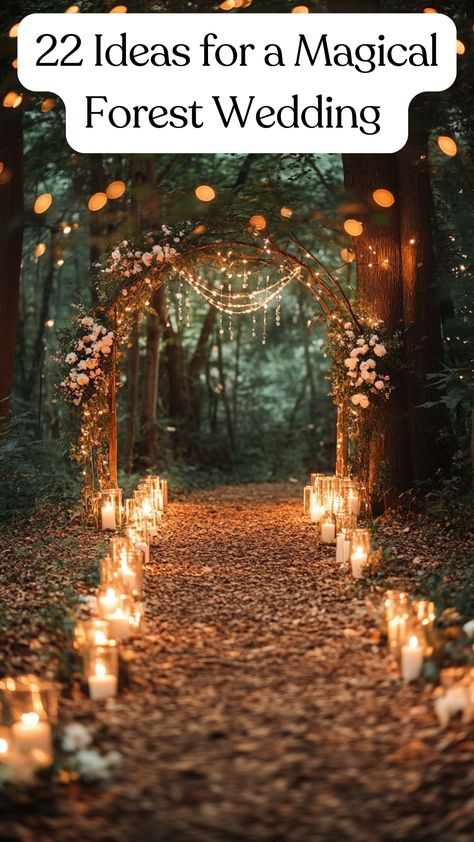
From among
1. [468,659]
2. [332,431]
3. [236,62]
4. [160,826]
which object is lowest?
[160,826]

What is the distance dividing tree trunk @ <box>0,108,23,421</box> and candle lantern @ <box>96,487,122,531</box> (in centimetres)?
203

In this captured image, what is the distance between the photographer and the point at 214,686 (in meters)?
4.29

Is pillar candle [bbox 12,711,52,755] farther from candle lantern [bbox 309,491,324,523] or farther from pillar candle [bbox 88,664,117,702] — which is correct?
candle lantern [bbox 309,491,324,523]

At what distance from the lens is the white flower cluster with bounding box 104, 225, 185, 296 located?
390 inches

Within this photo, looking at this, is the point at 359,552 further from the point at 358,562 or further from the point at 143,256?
the point at 143,256

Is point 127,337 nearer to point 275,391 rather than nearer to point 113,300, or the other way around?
point 113,300

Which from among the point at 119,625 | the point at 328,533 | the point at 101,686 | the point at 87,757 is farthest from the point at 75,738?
the point at 328,533

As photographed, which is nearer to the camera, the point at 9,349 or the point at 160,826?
the point at 160,826

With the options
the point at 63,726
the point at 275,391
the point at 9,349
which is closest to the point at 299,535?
the point at 9,349

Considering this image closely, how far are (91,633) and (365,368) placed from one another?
18.2ft

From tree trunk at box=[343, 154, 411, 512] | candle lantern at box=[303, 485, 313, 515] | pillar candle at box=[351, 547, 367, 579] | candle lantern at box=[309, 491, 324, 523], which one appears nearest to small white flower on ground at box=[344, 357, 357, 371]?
tree trunk at box=[343, 154, 411, 512]

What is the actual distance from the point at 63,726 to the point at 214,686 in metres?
0.89

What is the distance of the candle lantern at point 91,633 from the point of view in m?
4.41

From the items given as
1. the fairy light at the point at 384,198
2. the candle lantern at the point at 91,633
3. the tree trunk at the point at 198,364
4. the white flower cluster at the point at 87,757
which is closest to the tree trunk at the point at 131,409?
the tree trunk at the point at 198,364
